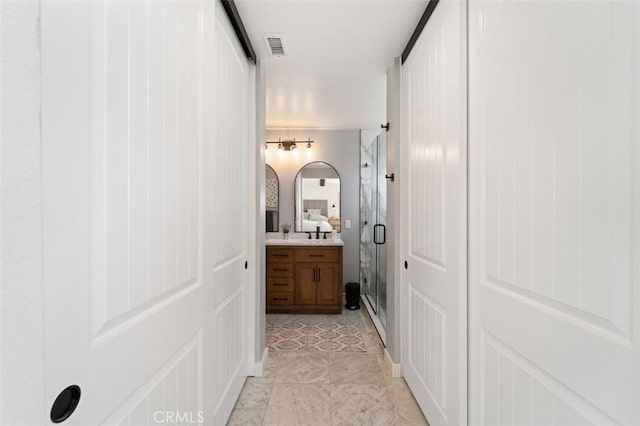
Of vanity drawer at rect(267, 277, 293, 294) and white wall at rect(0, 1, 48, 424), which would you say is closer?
white wall at rect(0, 1, 48, 424)

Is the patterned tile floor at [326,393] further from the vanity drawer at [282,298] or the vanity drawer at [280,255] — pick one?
the vanity drawer at [280,255]

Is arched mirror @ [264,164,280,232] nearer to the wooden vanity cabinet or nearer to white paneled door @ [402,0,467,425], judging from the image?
the wooden vanity cabinet

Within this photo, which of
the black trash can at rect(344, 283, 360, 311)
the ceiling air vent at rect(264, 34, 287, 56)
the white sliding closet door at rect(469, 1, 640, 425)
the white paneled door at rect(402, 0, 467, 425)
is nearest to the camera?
the white sliding closet door at rect(469, 1, 640, 425)

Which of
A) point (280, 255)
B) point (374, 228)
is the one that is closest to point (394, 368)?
point (374, 228)

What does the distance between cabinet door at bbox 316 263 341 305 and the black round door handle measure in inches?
130

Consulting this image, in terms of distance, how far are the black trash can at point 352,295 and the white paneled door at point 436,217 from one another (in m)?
1.83

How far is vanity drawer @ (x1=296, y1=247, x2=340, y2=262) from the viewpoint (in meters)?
3.89

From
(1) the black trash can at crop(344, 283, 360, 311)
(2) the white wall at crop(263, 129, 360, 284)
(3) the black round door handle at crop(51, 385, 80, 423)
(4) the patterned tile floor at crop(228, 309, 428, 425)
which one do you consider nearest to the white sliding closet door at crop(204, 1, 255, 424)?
(4) the patterned tile floor at crop(228, 309, 428, 425)

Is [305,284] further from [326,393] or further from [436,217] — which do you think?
[436,217]

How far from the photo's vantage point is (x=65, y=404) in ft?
A: 1.99

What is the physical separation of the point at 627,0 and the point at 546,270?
0.66 meters

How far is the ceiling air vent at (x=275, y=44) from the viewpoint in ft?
6.95

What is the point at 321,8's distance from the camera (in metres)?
1.82

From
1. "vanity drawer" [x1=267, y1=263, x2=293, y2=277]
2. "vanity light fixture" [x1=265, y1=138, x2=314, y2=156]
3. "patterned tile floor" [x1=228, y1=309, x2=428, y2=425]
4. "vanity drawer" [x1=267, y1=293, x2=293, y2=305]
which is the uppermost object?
"vanity light fixture" [x1=265, y1=138, x2=314, y2=156]
